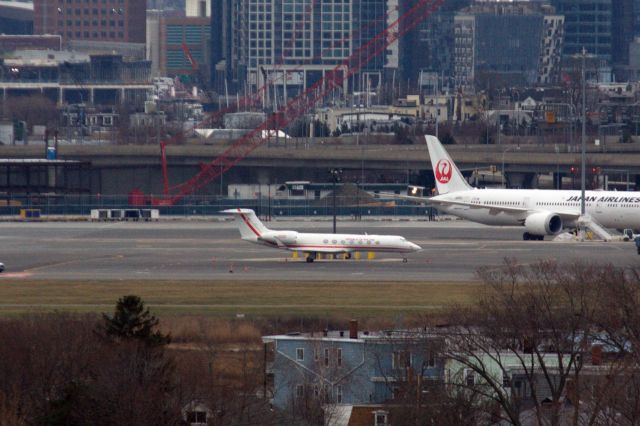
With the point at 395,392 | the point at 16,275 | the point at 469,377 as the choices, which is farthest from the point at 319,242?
the point at 469,377

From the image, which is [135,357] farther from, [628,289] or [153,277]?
[153,277]

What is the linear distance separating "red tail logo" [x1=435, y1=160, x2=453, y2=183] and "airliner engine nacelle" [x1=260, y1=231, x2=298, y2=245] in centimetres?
2601

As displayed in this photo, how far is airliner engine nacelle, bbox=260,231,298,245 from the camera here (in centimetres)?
10138

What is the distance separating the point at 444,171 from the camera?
412 ft

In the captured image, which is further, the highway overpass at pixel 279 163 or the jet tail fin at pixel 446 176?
the highway overpass at pixel 279 163

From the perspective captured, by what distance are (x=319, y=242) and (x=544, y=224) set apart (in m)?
20.1

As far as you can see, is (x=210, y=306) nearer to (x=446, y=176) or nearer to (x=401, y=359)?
(x=401, y=359)

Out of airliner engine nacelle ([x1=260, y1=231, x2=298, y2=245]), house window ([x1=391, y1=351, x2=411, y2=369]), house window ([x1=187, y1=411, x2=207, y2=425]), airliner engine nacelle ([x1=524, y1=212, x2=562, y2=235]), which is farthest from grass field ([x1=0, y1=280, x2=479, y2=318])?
airliner engine nacelle ([x1=524, y1=212, x2=562, y2=235])

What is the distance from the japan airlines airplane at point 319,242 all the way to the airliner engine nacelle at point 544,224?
637 inches

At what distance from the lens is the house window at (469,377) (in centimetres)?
4982

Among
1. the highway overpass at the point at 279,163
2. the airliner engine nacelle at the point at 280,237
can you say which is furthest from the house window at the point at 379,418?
the highway overpass at the point at 279,163

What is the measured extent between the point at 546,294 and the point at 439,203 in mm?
63880

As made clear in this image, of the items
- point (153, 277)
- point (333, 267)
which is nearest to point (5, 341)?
point (153, 277)

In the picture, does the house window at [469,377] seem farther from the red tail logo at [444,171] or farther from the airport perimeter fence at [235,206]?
the airport perimeter fence at [235,206]
